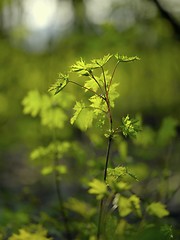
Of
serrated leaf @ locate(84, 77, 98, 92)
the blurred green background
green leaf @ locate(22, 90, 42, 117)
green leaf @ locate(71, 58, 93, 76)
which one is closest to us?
green leaf @ locate(71, 58, 93, 76)

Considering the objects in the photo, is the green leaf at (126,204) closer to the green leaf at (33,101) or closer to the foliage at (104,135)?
the foliage at (104,135)

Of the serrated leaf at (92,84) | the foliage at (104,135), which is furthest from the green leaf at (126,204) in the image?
the serrated leaf at (92,84)

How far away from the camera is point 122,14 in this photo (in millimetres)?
4395

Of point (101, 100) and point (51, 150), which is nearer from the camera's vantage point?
point (101, 100)

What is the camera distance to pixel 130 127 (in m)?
1.22

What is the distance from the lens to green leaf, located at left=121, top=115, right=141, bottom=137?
1.21 meters

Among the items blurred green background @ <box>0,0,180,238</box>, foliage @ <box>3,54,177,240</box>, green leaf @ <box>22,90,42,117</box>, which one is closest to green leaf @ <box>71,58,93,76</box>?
foliage @ <box>3,54,177,240</box>

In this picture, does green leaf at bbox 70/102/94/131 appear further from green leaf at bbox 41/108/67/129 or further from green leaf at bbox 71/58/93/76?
green leaf at bbox 41/108/67/129

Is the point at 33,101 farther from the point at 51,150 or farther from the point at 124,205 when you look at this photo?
the point at 124,205

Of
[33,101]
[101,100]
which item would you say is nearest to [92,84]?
[101,100]

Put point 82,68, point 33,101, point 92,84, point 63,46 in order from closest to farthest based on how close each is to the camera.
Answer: point 82,68 → point 92,84 → point 33,101 → point 63,46

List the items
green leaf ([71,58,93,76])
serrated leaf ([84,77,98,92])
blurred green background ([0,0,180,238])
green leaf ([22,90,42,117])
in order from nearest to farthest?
1. green leaf ([71,58,93,76])
2. serrated leaf ([84,77,98,92])
3. green leaf ([22,90,42,117])
4. blurred green background ([0,0,180,238])

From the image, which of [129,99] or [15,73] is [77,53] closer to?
[15,73]

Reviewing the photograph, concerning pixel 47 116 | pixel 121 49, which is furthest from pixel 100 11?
pixel 47 116
